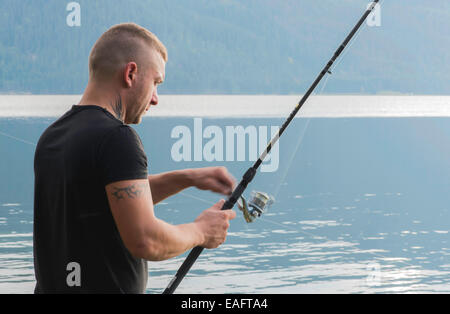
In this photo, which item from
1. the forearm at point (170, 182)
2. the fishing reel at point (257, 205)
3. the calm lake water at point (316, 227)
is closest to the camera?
the forearm at point (170, 182)

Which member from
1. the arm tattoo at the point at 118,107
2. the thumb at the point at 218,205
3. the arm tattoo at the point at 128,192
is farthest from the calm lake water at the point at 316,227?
the arm tattoo at the point at 128,192

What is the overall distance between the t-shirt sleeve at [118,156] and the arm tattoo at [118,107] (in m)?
0.20

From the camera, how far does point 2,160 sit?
74.2 ft

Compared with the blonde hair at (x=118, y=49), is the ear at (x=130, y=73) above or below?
below

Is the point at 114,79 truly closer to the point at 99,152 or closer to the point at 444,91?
the point at 99,152

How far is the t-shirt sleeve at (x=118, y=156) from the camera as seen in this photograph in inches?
65.8

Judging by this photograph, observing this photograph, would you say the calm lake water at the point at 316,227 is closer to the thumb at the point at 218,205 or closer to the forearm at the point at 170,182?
the forearm at the point at 170,182

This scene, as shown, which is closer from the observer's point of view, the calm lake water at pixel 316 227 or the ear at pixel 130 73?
the ear at pixel 130 73

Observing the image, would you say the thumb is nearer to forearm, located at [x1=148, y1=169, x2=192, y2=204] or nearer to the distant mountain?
forearm, located at [x1=148, y1=169, x2=192, y2=204]

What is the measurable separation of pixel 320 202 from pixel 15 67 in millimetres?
109152

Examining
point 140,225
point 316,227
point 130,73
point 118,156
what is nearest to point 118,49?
point 130,73

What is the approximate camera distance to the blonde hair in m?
1.90

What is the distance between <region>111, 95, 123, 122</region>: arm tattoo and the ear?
49 millimetres

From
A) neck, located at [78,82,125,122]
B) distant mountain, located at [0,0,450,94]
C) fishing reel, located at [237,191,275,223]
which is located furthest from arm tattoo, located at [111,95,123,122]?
distant mountain, located at [0,0,450,94]
